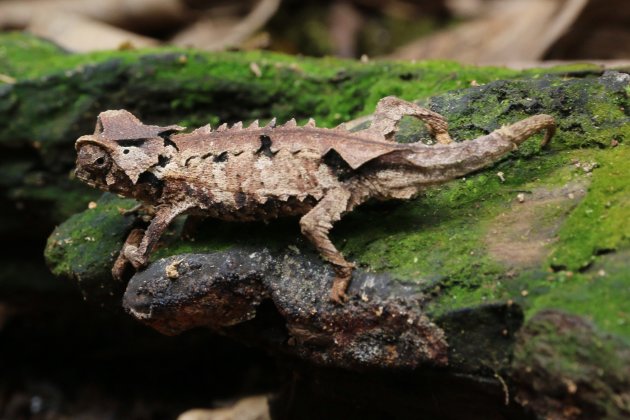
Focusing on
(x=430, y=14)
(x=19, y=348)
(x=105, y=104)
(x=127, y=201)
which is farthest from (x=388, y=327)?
(x=430, y=14)

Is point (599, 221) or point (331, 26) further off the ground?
point (331, 26)

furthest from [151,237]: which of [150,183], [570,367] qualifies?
[570,367]

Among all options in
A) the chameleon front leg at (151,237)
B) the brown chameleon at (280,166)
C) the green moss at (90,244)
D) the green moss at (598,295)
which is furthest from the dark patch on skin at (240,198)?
the green moss at (598,295)

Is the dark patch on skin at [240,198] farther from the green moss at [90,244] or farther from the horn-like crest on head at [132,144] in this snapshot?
the green moss at [90,244]

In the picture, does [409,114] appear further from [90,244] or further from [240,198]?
[90,244]

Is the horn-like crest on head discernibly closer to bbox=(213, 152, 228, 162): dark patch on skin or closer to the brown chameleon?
the brown chameleon

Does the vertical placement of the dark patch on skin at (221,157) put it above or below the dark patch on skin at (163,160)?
A: above
